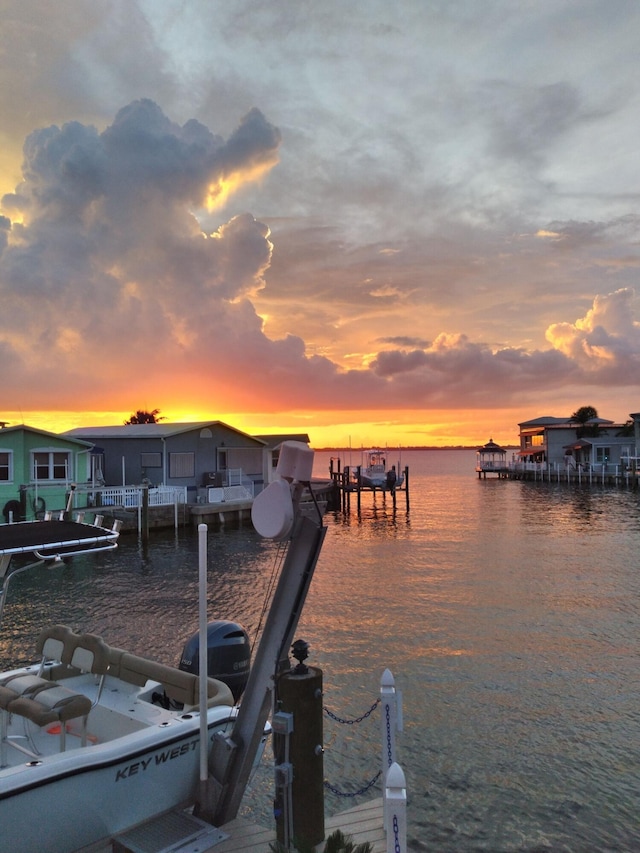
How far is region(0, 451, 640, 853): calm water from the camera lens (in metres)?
8.58

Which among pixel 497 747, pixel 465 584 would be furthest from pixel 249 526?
pixel 497 747

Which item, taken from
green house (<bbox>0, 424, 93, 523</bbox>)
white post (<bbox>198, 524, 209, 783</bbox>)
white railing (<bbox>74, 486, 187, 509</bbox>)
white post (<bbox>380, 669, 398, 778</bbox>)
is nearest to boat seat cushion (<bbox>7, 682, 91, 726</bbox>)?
white post (<bbox>198, 524, 209, 783</bbox>)

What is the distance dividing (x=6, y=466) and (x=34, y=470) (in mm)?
1281

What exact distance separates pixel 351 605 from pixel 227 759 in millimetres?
14075

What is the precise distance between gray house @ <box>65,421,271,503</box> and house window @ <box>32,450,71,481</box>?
524cm

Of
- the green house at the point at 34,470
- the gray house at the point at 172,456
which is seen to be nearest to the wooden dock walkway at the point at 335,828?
the green house at the point at 34,470

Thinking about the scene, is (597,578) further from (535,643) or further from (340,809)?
(340,809)

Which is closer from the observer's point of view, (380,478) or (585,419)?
(380,478)

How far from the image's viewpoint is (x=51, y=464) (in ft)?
107

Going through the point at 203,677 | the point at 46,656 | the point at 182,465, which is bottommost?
the point at 46,656

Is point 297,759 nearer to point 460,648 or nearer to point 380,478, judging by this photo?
point 460,648

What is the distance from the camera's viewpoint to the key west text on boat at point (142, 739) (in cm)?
582

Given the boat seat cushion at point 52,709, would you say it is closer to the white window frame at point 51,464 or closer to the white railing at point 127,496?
the white railing at point 127,496

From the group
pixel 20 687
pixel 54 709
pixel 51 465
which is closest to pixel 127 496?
pixel 51 465
